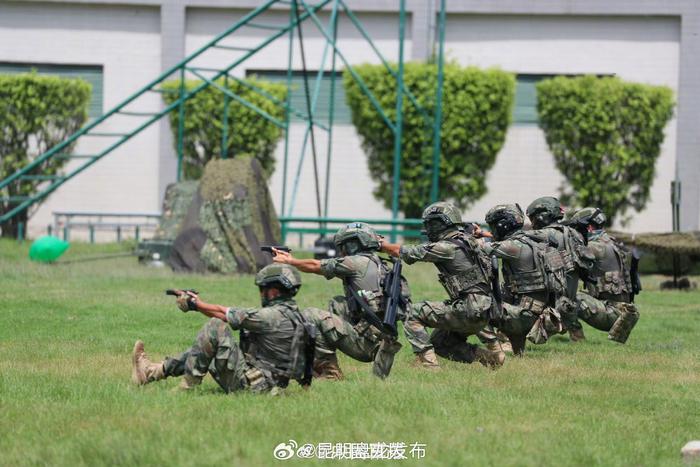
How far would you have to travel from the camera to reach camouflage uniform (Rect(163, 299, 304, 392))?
1050 centimetres

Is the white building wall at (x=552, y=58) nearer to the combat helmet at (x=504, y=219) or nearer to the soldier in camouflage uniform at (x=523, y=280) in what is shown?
the soldier in camouflage uniform at (x=523, y=280)

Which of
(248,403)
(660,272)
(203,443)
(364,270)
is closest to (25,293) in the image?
(364,270)

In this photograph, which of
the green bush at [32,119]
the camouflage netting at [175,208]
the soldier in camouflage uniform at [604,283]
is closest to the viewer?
the soldier in camouflage uniform at [604,283]

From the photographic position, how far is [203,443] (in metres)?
8.93

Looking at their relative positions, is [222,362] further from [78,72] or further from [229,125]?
[78,72]

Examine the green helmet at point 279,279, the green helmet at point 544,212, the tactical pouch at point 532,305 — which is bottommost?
the tactical pouch at point 532,305

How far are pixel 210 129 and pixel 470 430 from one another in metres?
24.2

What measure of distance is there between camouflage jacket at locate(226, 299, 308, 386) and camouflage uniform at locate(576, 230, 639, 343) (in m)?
5.61

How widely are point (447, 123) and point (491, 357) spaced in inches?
761

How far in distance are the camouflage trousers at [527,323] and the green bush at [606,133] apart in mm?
18135

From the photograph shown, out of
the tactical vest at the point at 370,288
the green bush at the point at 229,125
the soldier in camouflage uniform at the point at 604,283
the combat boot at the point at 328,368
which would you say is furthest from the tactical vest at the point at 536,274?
the green bush at the point at 229,125

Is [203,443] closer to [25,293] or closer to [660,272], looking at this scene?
[25,293]

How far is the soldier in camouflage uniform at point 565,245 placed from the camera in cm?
1493

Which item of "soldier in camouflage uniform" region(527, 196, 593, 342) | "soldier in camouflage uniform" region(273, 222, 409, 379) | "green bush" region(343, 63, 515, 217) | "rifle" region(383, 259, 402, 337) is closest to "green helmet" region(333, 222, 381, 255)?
"soldier in camouflage uniform" region(273, 222, 409, 379)
